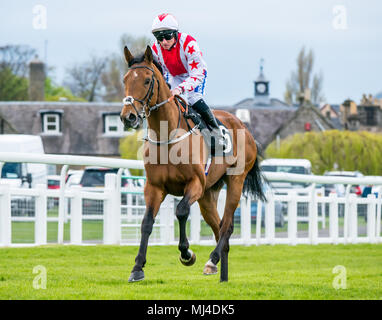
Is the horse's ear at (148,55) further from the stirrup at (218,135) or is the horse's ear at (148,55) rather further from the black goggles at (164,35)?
the stirrup at (218,135)

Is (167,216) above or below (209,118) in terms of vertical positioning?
below

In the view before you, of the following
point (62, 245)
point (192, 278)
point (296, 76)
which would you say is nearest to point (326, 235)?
point (62, 245)

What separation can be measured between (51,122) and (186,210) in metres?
45.3

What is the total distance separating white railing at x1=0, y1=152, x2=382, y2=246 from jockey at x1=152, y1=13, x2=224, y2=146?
126 inches

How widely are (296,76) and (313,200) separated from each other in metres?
72.8

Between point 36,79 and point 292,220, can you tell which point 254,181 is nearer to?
point 292,220

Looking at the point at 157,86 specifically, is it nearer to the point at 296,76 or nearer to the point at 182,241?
the point at 182,241

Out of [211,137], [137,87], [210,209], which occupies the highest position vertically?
[137,87]

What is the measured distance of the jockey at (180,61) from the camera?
25.0 ft

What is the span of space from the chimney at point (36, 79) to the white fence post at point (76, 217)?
4472 cm

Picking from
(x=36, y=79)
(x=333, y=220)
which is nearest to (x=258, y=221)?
(x=333, y=220)

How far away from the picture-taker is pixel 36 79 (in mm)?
56562

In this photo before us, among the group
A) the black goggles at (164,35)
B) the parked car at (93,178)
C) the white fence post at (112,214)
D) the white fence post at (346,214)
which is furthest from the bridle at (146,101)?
the parked car at (93,178)

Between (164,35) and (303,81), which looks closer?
(164,35)
